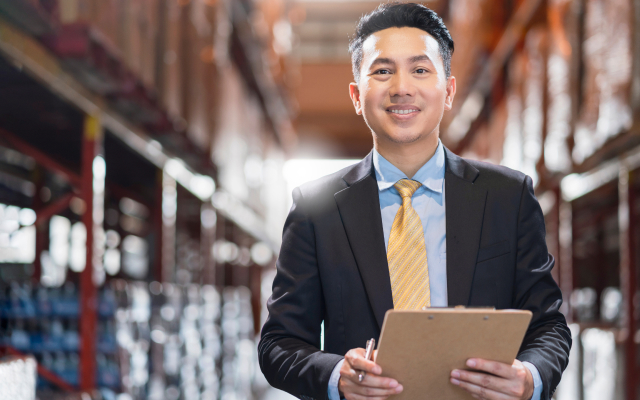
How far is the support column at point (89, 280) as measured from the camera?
18.4ft

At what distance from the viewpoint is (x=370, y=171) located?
6.85 ft

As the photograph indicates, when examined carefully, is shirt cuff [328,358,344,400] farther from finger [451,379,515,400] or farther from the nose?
the nose

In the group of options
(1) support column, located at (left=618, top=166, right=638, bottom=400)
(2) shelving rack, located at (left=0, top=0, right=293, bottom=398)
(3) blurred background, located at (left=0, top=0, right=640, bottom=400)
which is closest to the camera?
(2) shelving rack, located at (left=0, top=0, right=293, bottom=398)

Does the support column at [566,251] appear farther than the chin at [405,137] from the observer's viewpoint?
Yes

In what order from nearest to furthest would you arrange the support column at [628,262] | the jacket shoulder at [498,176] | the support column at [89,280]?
the jacket shoulder at [498,176] → the support column at [89,280] → the support column at [628,262]

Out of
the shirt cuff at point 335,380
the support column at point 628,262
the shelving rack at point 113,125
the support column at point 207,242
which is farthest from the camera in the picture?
the support column at point 207,242

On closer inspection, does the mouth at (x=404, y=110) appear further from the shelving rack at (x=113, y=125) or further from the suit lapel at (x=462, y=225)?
the shelving rack at (x=113, y=125)

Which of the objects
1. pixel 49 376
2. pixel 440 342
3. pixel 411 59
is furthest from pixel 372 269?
pixel 49 376

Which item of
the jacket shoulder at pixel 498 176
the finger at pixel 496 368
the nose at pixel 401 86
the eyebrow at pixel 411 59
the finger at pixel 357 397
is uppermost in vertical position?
the eyebrow at pixel 411 59

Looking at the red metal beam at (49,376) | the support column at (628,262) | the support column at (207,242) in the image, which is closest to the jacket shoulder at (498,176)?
the support column at (628,262)

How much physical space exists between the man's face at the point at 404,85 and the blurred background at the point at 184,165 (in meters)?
2.64

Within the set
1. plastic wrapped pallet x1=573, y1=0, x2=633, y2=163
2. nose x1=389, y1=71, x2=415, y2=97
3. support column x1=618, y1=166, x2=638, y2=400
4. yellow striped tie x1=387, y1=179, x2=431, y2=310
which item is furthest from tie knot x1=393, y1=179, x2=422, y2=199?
support column x1=618, y1=166, x2=638, y2=400

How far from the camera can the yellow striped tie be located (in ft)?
6.27

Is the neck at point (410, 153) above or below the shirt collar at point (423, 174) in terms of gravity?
above
